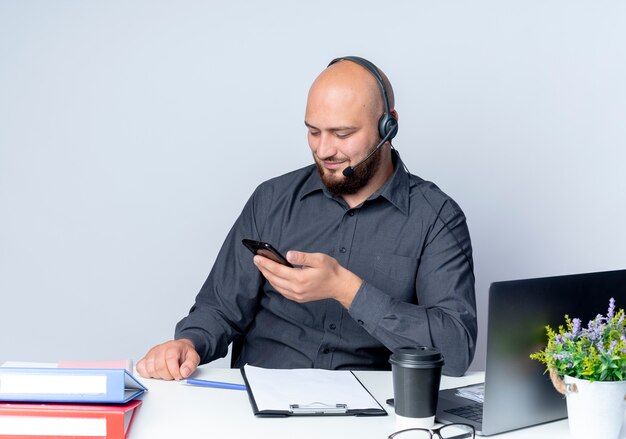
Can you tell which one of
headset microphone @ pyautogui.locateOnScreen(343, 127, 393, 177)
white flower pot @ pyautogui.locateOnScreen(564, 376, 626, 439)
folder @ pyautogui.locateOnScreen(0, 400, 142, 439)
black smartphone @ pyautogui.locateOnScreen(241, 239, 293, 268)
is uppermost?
headset microphone @ pyautogui.locateOnScreen(343, 127, 393, 177)

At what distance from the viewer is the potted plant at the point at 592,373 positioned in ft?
4.27

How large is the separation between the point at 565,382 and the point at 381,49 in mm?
1799

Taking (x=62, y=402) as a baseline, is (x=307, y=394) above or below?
below

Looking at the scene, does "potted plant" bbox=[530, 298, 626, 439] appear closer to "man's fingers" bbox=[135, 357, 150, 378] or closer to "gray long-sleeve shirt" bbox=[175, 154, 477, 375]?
"gray long-sleeve shirt" bbox=[175, 154, 477, 375]

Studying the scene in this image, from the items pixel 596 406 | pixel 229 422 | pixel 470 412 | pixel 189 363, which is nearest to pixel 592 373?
pixel 596 406

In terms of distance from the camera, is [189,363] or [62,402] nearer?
[62,402]

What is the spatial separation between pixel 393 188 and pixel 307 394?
844 mm

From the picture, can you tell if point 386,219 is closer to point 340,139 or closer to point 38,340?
point 340,139

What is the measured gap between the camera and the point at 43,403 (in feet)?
4.17

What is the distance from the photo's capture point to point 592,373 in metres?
1.30

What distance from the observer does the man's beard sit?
85.6 inches

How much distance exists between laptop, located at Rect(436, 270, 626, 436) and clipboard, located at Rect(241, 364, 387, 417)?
0.16m

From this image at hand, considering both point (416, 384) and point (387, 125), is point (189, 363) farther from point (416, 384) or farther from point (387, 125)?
point (387, 125)

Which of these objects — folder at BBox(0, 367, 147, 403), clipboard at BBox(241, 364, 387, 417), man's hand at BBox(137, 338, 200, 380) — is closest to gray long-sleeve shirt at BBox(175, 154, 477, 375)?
man's hand at BBox(137, 338, 200, 380)
